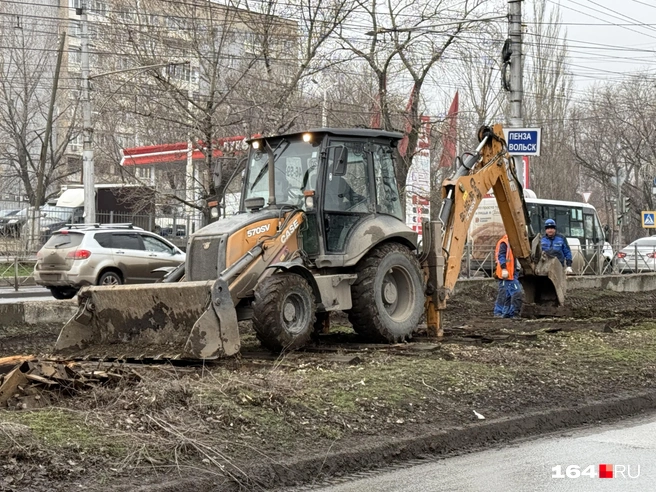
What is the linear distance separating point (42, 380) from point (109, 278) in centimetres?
1368

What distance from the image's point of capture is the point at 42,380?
7938mm

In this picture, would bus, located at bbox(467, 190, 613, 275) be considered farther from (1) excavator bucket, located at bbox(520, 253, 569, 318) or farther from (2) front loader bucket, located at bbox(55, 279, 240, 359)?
(2) front loader bucket, located at bbox(55, 279, 240, 359)

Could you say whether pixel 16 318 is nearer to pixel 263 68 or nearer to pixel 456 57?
pixel 263 68

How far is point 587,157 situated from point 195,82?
3964 centimetres

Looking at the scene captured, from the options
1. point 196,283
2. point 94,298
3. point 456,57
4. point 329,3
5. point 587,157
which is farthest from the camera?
point 587,157

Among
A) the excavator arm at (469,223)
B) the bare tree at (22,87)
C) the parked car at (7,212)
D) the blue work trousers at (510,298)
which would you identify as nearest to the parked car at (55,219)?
the parked car at (7,212)

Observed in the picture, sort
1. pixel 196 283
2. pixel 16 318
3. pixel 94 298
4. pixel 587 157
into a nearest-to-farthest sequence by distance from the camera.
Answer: pixel 196 283, pixel 94 298, pixel 16 318, pixel 587 157

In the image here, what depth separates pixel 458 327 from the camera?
50.9 ft

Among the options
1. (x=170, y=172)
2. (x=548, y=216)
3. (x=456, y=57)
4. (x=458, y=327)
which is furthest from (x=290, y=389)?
(x=548, y=216)

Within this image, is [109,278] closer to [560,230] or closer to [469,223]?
[469,223]

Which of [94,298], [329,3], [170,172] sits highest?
[329,3]

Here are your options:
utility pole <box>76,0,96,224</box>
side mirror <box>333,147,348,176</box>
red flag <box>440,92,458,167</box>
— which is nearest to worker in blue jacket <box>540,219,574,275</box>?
side mirror <box>333,147,348,176</box>

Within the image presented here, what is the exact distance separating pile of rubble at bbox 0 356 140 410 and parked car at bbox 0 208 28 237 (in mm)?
22193

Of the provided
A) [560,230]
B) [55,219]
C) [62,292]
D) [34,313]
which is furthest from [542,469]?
[560,230]
